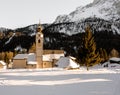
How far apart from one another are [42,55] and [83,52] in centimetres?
3664

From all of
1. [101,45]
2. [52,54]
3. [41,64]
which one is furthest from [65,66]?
[101,45]

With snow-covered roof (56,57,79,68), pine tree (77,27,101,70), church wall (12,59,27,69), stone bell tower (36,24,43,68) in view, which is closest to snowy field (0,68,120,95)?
pine tree (77,27,101,70)

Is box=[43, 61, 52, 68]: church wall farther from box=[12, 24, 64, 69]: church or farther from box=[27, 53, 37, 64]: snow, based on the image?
box=[27, 53, 37, 64]: snow

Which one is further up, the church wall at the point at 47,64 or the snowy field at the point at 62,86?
the church wall at the point at 47,64

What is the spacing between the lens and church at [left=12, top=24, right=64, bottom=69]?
86.4m

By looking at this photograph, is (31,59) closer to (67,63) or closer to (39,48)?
(39,48)

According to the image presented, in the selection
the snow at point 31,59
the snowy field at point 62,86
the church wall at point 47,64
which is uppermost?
the snow at point 31,59

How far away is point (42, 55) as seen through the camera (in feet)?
286

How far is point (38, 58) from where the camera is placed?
87.2 meters

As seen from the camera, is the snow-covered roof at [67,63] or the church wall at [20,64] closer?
the snow-covered roof at [67,63]

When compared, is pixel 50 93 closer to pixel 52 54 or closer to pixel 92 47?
pixel 92 47

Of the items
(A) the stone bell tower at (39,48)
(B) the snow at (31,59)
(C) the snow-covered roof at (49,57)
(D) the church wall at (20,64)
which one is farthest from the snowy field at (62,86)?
(D) the church wall at (20,64)

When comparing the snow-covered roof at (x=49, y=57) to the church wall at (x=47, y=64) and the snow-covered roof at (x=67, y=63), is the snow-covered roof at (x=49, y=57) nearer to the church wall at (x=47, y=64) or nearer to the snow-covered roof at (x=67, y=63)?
the church wall at (x=47, y=64)

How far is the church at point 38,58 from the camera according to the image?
86.4 metres
